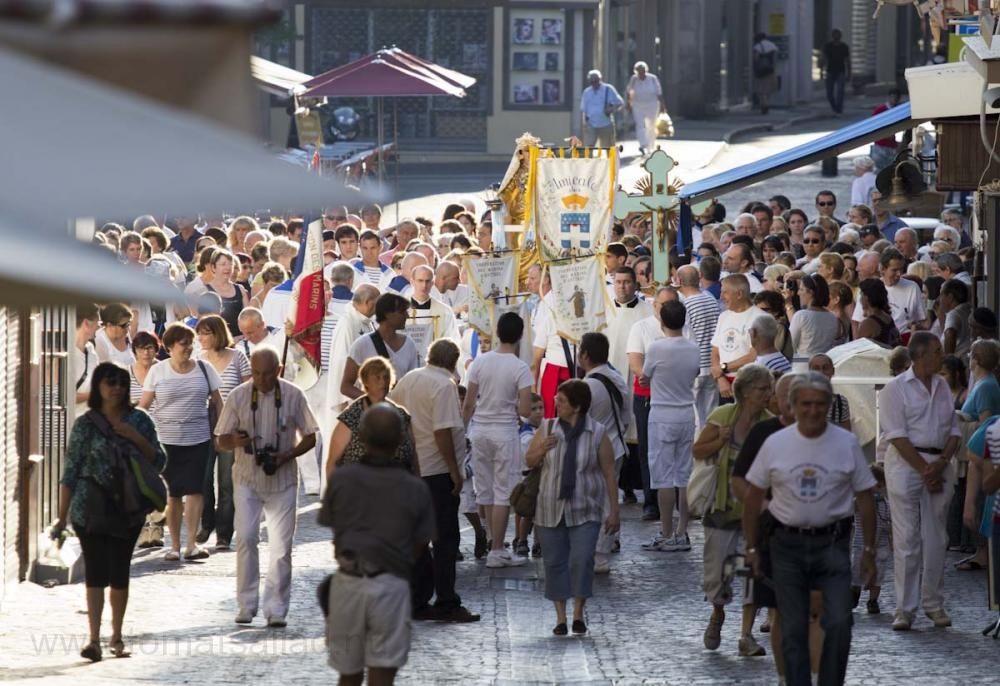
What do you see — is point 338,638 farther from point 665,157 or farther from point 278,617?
point 665,157

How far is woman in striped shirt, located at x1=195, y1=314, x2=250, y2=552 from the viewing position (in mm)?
13945

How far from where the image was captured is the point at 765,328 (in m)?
13.2

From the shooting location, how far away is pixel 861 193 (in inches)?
1111

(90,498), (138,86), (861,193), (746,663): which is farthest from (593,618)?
(861,193)

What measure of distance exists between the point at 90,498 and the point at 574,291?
540 cm

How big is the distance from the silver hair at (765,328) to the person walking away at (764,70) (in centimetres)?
4418

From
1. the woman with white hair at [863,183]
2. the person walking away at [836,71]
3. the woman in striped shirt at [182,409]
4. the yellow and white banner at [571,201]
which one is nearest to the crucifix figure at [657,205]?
the yellow and white banner at [571,201]

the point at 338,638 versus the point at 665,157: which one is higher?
the point at 665,157

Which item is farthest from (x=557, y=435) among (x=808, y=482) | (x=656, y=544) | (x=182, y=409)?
(x=182, y=409)

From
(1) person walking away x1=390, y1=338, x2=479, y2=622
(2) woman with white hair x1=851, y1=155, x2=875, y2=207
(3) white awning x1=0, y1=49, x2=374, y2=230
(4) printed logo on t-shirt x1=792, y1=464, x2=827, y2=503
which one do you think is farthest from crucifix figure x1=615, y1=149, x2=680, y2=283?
(3) white awning x1=0, y1=49, x2=374, y2=230

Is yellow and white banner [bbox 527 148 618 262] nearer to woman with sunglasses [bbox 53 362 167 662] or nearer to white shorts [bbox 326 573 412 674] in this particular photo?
woman with sunglasses [bbox 53 362 167 662]

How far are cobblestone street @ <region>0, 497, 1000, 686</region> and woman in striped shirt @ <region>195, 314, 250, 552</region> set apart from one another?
56 centimetres

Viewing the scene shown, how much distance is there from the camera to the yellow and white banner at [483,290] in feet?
51.3

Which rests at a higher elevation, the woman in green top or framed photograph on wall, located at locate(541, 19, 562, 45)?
framed photograph on wall, located at locate(541, 19, 562, 45)
